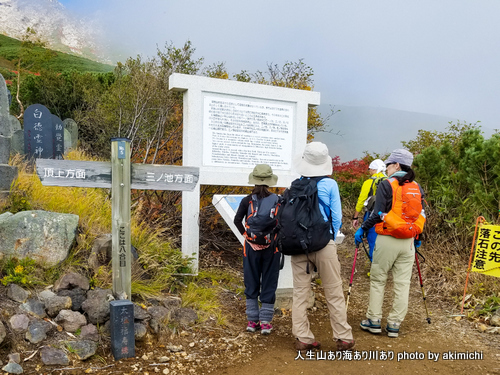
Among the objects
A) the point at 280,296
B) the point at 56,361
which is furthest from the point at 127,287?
the point at 280,296

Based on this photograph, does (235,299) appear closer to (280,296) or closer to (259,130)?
(280,296)

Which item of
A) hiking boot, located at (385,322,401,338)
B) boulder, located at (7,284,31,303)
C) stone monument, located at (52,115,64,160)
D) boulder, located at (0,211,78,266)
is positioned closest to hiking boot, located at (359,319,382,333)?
hiking boot, located at (385,322,401,338)

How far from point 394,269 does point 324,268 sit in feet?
3.62

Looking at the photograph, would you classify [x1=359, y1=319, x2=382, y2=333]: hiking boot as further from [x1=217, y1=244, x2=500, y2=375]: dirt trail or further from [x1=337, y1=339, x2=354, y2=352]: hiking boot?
[x1=337, y1=339, x2=354, y2=352]: hiking boot

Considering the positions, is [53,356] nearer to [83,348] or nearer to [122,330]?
[83,348]

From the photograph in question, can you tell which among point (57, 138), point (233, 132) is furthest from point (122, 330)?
point (57, 138)

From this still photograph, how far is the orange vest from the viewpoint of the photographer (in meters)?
4.36

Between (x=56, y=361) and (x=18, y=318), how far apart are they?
55 centimetres

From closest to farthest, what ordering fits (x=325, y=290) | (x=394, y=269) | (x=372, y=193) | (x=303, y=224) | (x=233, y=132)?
(x=303, y=224) → (x=325, y=290) → (x=394, y=269) → (x=233, y=132) → (x=372, y=193)

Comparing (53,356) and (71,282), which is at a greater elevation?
(71,282)

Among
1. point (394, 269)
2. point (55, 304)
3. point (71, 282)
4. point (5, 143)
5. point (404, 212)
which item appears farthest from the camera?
point (5, 143)

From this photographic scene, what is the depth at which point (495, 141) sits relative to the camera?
675 cm

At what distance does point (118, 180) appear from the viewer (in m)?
4.04

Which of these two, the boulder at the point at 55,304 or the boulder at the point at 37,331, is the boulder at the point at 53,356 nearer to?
the boulder at the point at 37,331
